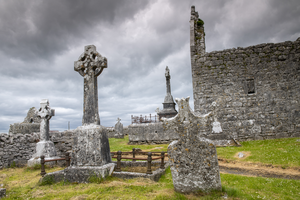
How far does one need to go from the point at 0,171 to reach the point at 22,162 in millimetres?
1030

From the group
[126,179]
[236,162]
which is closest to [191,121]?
[126,179]

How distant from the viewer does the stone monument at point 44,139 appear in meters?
8.66

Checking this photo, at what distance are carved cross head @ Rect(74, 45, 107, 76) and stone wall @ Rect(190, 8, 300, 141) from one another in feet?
23.4

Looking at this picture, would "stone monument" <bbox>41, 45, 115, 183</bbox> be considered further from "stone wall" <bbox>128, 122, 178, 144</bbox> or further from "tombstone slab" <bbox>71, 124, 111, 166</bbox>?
"stone wall" <bbox>128, 122, 178, 144</bbox>

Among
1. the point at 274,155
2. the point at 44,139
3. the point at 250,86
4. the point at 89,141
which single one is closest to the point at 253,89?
the point at 250,86

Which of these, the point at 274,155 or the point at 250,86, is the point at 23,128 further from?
the point at 274,155

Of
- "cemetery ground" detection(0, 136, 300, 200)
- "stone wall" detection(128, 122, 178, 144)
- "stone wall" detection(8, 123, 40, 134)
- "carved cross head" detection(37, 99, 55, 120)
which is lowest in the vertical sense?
"cemetery ground" detection(0, 136, 300, 200)

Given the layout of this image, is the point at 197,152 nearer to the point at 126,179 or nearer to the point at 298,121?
the point at 126,179

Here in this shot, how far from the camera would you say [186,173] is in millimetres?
4012

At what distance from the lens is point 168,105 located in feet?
78.9

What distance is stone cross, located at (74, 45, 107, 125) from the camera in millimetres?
5781

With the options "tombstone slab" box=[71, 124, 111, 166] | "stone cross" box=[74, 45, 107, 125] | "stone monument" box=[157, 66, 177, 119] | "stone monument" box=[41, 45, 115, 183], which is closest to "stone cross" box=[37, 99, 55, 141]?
"stone monument" box=[41, 45, 115, 183]

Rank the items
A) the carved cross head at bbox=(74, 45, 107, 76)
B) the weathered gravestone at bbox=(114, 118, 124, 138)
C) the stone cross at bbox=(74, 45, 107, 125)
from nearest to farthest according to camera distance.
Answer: the stone cross at bbox=(74, 45, 107, 125) < the carved cross head at bbox=(74, 45, 107, 76) < the weathered gravestone at bbox=(114, 118, 124, 138)

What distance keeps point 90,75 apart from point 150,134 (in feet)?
30.2
